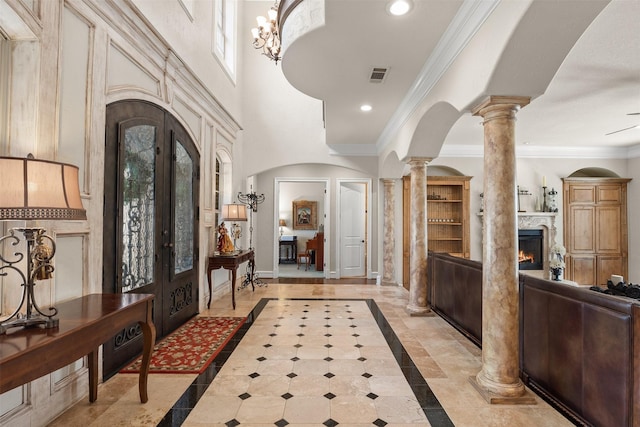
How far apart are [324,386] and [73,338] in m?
1.88

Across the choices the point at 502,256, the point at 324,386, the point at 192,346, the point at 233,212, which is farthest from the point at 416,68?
the point at 192,346

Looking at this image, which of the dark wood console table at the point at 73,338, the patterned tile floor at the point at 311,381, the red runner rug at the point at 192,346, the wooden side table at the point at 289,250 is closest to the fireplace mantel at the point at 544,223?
the patterned tile floor at the point at 311,381

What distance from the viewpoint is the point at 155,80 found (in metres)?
3.79

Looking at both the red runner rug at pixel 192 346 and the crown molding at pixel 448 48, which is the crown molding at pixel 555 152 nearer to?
the crown molding at pixel 448 48

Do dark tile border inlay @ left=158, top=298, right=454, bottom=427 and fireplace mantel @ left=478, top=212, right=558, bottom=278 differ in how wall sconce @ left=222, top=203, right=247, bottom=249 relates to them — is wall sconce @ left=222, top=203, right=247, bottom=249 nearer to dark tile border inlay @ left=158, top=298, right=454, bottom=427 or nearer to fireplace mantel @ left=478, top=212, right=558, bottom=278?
dark tile border inlay @ left=158, top=298, right=454, bottom=427

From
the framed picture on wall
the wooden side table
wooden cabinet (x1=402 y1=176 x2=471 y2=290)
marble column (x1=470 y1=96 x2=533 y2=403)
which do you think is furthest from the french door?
the framed picture on wall

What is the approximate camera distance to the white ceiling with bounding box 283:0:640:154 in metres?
2.72

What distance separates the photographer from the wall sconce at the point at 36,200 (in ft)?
5.33

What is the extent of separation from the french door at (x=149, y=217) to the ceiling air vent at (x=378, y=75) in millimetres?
2383

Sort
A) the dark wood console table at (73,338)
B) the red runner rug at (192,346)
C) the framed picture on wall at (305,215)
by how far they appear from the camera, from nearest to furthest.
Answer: the dark wood console table at (73,338)
the red runner rug at (192,346)
the framed picture on wall at (305,215)

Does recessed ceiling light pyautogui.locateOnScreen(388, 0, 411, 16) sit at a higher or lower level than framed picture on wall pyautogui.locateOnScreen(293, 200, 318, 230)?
higher

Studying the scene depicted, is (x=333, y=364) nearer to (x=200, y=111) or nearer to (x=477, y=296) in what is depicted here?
(x=477, y=296)

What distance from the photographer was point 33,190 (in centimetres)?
167

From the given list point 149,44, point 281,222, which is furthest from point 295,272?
point 149,44
